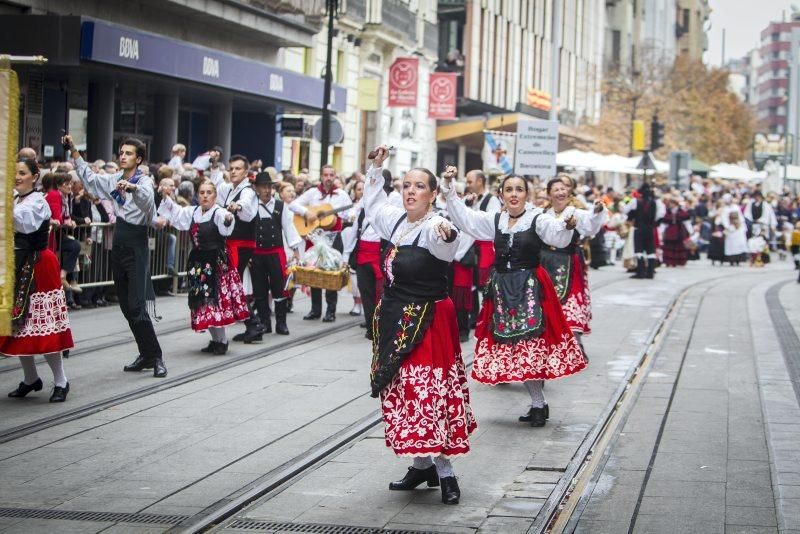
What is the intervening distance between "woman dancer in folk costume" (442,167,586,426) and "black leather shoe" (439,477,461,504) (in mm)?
2509

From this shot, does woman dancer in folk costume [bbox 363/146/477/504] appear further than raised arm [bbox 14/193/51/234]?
No

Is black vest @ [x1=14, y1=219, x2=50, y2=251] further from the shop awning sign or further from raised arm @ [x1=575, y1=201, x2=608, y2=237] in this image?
the shop awning sign

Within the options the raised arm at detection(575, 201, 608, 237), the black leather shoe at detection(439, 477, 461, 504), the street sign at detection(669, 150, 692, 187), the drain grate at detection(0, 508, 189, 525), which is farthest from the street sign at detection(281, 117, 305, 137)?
the drain grate at detection(0, 508, 189, 525)

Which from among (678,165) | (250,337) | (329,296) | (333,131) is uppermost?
(678,165)

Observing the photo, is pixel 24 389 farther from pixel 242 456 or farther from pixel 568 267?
pixel 568 267

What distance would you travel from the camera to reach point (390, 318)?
810cm

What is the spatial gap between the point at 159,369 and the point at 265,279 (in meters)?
3.68

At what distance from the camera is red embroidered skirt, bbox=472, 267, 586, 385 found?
10.4m

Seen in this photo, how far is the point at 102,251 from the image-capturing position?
18.0 m

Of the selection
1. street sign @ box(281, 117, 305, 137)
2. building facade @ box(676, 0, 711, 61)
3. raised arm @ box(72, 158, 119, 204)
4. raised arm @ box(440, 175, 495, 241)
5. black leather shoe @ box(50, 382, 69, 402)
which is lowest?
black leather shoe @ box(50, 382, 69, 402)

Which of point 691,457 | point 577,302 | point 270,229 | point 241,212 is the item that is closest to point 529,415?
point 691,457

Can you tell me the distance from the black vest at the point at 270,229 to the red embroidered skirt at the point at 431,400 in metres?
7.78

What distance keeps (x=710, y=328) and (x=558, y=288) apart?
18.7 ft

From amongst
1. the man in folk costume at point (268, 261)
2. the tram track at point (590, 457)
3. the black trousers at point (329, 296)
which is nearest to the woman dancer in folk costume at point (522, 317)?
the tram track at point (590, 457)
